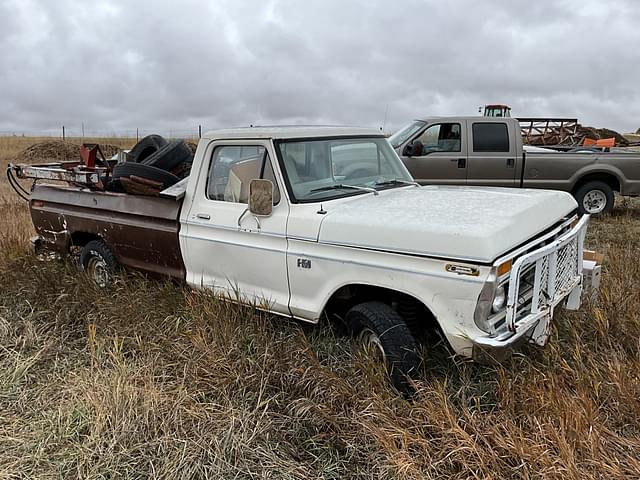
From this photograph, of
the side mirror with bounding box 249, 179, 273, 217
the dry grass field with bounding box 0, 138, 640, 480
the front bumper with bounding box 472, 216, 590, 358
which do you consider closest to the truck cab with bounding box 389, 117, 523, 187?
the dry grass field with bounding box 0, 138, 640, 480

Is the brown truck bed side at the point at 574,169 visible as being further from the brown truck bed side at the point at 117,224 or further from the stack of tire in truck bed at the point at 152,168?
the brown truck bed side at the point at 117,224

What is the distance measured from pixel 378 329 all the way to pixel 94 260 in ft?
11.7

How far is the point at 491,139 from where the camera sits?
966 cm

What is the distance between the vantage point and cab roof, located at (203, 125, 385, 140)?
14.1 feet

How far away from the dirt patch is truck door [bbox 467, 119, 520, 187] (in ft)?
58.1

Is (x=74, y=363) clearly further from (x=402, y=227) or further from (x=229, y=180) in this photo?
(x=402, y=227)

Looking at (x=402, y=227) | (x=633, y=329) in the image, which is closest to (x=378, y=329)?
(x=402, y=227)

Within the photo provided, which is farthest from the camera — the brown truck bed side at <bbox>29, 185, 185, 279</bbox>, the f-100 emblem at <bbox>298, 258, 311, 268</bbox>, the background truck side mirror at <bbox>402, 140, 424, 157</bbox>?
the background truck side mirror at <bbox>402, 140, 424, 157</bbox>

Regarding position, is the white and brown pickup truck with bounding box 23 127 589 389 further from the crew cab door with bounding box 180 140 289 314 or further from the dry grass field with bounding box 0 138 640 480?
the dry grass field with bounding box 0 138 640 480

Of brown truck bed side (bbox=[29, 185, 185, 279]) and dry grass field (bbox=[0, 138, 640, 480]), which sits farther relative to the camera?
brown truck bed side (bbox=[29, 185, 185, 279])

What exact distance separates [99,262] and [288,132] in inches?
109

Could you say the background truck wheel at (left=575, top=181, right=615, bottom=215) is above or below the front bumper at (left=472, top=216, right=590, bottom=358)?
below

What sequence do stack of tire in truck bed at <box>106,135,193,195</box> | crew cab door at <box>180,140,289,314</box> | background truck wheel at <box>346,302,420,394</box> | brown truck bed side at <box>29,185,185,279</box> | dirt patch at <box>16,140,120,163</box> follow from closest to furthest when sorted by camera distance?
1. background truck wheel at <box>346,302,420,394</box>
2. crew cab door at <box>180,140,289,314</box>
3. brown truck bed side at <box>29,185,185,279</box>
4. stack of tire in truck bed at <box>106,135,193,195</box>
5. dirt patch at <box>16,140,120,163</box>

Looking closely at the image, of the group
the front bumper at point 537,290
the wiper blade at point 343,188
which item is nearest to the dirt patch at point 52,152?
the wiper blade at point 343,188
